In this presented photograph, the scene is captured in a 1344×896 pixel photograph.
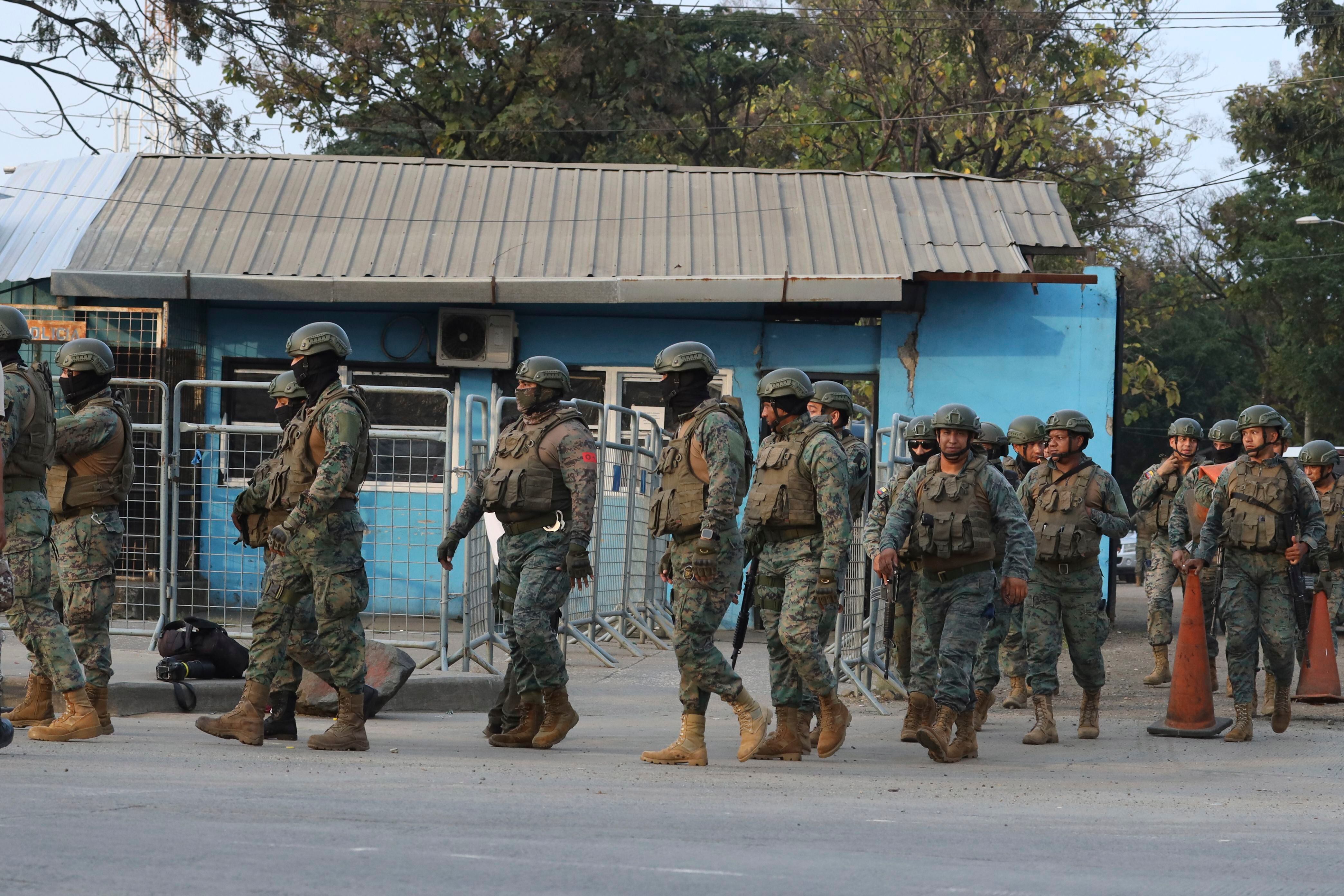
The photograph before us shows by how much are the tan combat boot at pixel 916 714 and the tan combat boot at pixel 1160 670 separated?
4.70 meters

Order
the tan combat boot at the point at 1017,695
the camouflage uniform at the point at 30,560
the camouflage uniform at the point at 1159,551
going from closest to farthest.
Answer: the camouflage uniform at the point at 30,560 → the tan combat boot at the point at 1017,695 → the camouflage uniform at the point at 1159,551

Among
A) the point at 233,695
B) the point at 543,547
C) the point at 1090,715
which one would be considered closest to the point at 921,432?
the point at 1090,715

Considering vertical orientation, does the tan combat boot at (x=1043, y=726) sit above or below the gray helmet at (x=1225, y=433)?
below

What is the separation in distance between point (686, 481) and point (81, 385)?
127 inches

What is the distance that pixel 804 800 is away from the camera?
6645 millimetres

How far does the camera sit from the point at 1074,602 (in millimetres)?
9781

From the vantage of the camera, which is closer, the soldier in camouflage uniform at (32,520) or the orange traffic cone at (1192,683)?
the soldier in camouflage uniform at (32,520)

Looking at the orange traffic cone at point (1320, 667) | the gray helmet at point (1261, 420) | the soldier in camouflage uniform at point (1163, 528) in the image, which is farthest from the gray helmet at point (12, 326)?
the soldier in camouflage uniform at point (1163, 528)

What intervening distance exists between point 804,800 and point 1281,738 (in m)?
4.65

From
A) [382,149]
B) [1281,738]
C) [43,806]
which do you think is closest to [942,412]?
[1281,738]

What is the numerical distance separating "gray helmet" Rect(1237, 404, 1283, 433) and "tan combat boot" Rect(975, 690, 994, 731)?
2425mm

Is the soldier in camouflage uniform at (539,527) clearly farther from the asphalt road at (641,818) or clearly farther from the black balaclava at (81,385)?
the black balaclava at (81,385)

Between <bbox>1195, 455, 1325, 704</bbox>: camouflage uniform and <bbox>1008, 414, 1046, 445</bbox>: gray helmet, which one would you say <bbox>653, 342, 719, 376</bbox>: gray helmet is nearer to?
<bbox>1008, 414, 1046, 445</bbox>: gray helmet

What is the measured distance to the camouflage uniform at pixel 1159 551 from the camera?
13.2 meters
